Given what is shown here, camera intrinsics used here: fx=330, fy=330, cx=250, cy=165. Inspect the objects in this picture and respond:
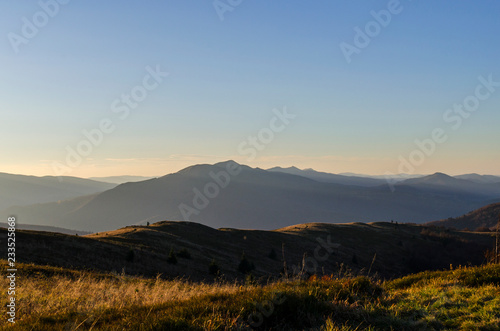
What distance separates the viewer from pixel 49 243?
2842cm

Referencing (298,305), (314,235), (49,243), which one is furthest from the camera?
(314,235)

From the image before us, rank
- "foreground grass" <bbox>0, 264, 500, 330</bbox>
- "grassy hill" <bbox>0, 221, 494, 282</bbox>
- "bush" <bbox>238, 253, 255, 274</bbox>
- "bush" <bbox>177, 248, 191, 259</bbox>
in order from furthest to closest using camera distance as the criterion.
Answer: "bush" <bbox>238, 253, 255, 274</bbox>, "bush" <bbox>177, 248, 191, 259</bbox>, "grassy hill" <bbox>0, 221, 494, 282</bbox>, "foreground grass" <bbox>0, 264, 500, 330</bbox>

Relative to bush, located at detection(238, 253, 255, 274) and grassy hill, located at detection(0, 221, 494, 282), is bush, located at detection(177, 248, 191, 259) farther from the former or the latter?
bush, located at detection(238, 253, 255, 274)

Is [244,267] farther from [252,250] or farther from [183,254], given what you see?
[252,250]

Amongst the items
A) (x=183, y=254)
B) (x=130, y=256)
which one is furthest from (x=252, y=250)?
(x=130, y=256)

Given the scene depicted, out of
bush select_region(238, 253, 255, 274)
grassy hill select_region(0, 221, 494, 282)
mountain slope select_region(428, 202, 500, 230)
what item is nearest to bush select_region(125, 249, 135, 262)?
grassy hill select_region(0, 221, 494, 282)

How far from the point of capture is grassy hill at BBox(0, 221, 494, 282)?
27.7 m

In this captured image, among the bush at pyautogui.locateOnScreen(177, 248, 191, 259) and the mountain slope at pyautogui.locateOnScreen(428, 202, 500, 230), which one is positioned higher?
the bush at pyautogui.locateOnScreen(177, 248, 191, 259)

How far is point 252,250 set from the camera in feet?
172

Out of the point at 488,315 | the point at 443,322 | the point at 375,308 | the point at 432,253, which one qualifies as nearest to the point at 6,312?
the point at 375,308

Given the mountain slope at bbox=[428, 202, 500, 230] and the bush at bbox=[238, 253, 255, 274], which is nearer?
the bush at bbox=[238, 253, 255, 274]

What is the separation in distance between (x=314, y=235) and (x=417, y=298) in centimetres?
6902

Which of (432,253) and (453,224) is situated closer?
(432,253)

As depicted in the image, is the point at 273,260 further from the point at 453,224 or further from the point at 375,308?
the point at 453,224
